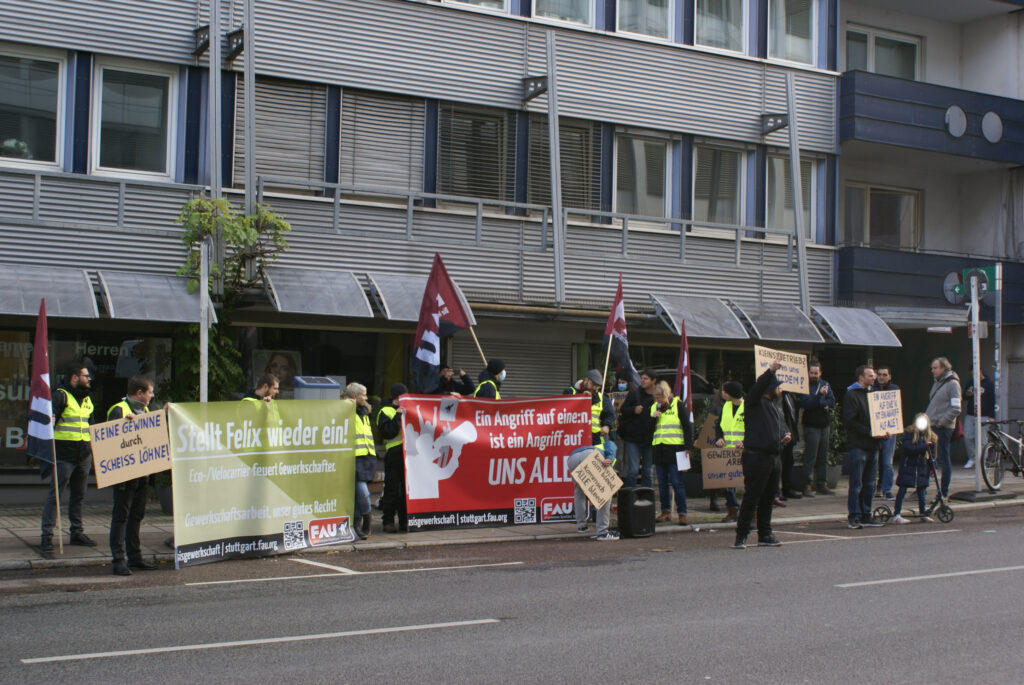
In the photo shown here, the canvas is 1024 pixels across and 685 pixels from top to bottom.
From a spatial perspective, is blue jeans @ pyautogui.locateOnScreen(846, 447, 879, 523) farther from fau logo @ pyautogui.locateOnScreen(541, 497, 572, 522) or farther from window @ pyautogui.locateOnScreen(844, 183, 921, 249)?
window @ pyautogui.locateOnScreen(844, 183, 921, 249)

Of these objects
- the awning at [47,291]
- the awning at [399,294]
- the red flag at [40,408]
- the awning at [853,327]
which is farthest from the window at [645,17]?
the red flag at [40,408]

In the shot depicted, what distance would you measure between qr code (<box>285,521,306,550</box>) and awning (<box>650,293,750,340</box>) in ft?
27.6

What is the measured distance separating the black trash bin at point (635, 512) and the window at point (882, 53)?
45.4 ft

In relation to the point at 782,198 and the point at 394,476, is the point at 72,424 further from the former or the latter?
the point at 782,198

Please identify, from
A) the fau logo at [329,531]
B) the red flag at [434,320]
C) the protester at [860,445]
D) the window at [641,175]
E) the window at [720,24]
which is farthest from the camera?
the window at [720,24]

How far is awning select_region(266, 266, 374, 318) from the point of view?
51.4 ft

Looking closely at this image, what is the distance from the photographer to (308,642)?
7.40 m

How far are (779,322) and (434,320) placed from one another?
8.30m

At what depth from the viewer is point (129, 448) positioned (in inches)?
420

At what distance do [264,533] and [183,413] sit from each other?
4.96ft

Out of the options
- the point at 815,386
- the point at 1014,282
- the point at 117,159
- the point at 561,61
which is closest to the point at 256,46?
the point at 117,159

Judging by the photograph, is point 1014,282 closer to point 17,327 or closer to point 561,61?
point 561,61

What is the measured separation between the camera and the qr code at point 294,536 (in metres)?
11.9

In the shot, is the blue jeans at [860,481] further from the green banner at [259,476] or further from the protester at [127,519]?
the protester at [127,519]
